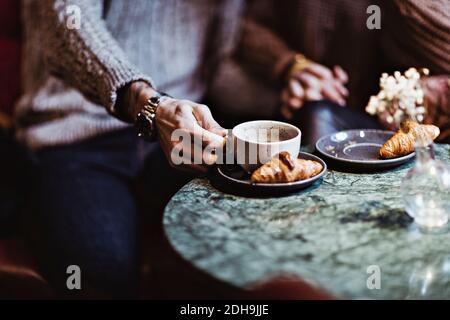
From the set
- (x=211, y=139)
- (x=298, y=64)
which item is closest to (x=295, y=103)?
(x=298, y=64)

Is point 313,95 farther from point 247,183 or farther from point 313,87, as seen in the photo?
point 247,183

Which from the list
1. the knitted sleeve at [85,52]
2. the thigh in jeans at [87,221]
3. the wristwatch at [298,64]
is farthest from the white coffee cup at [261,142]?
the wristwatch at [298,64]

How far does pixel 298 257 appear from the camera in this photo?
2.86ft

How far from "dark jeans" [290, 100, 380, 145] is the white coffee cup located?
437mm

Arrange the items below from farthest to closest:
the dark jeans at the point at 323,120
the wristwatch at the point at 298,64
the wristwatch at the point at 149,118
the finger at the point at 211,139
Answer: the wristwatch at the point at 298,64
the dark jeans at the point at 323,120
the wristwatch at the point at 149,118
the finger at the point at 211,139

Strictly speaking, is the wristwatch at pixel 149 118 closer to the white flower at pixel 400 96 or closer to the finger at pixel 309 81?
the white flower at pixel 400 96

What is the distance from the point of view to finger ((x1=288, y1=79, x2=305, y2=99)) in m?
1.86

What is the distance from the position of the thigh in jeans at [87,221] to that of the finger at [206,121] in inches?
19.8

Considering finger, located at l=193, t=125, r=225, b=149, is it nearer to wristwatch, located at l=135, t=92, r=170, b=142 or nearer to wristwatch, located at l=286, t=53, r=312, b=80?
wristwatch, located at l=135, t=92, r=170, b=142

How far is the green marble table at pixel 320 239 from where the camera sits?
0.82 m

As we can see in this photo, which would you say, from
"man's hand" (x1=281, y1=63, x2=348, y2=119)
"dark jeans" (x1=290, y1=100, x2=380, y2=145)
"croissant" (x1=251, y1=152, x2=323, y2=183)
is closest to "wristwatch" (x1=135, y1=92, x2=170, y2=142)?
"croissant" (x1=251, y1=152, x2=323, y2=183)

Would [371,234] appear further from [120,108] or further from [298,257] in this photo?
[120,108]
